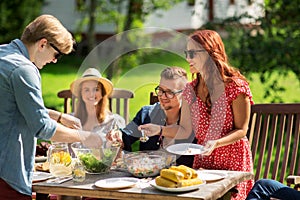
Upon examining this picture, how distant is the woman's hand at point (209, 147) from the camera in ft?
11.8

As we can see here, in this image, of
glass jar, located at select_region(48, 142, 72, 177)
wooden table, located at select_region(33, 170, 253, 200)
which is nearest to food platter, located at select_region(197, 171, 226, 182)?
wooden table, located at select_region(33, 170, 253, 200)

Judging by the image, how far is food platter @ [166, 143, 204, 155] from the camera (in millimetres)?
3574

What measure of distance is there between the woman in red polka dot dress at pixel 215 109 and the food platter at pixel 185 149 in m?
0.11

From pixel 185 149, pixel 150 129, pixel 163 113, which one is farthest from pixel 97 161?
pixel 163 113

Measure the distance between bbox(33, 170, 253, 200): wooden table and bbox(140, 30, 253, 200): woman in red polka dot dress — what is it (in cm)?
42

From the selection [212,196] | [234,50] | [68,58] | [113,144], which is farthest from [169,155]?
[68,58]

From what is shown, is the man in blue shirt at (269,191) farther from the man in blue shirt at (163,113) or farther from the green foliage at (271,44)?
the green foliage at (271,44)

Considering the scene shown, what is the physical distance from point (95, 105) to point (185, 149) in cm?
100

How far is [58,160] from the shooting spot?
347cm

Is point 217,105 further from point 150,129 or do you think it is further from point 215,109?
point 150,129

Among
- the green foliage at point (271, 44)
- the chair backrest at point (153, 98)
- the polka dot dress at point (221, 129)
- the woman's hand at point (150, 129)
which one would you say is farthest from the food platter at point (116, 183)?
the green foliage at point (271, 44)

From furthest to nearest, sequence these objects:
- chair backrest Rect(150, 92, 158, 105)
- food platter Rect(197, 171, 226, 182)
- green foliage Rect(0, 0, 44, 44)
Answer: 1. green foliage Rect(0, 0, 44, 44)
2. chair backrest Rect(150, 92, 158, 105)
3. food platter Rect(197, 171, 226, 182)

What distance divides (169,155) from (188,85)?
603mm

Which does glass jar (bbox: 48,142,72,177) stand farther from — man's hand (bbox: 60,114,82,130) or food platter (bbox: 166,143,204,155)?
food platter (bbox: 166,143,204,155)
